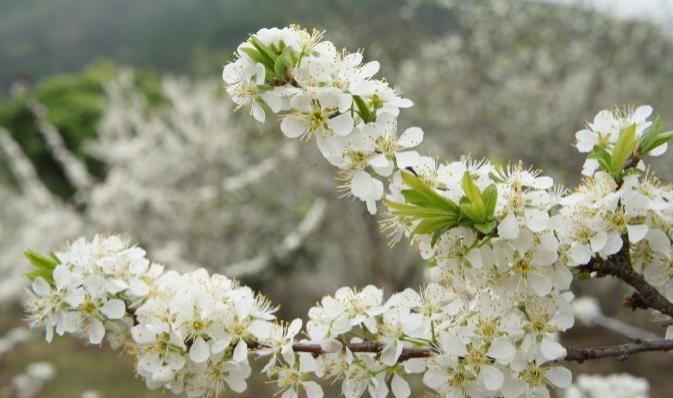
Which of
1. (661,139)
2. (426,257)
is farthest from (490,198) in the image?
(661,139)

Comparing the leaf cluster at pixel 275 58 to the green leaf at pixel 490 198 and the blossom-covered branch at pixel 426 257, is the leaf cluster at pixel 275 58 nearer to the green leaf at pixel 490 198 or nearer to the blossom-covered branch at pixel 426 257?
the blossom-covered branch at pixel 426 257

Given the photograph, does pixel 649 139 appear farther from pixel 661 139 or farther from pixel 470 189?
pixel 470 189

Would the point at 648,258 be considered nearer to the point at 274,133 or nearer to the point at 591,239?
the point at 591,239

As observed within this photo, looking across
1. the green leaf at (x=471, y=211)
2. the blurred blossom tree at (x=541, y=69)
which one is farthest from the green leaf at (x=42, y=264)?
the blurred blossom tree at (x=541, y=69)

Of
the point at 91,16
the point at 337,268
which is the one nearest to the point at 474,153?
the point at 337,268

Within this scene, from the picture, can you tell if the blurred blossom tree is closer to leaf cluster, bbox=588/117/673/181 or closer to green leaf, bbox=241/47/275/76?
leaf cluster, bbox=588/117/673/181

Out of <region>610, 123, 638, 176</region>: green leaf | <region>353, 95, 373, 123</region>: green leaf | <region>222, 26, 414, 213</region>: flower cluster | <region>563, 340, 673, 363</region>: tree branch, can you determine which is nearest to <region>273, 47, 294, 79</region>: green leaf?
<region>222, 26, 414, 213</region>: flower cluster
